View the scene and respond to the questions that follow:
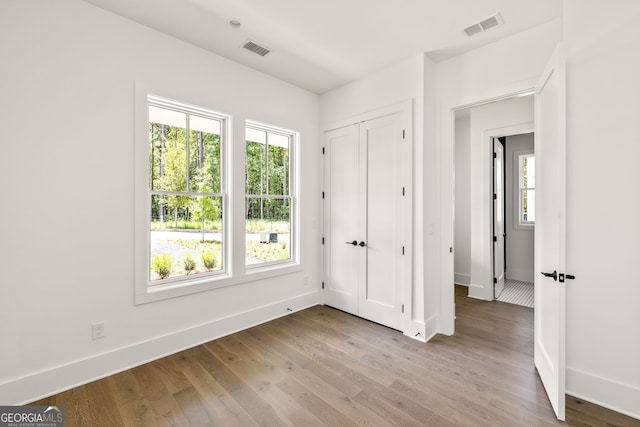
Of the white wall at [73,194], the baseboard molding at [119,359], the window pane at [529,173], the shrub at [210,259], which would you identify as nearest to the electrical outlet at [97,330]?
the white wall at [73,194]

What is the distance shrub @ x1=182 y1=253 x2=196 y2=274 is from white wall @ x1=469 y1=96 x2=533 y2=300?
3.91 meters

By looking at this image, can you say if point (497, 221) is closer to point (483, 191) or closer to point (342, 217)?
point (483, 191)

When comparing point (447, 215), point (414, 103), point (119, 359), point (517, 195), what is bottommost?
point (119, 359)

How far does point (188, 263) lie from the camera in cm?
299

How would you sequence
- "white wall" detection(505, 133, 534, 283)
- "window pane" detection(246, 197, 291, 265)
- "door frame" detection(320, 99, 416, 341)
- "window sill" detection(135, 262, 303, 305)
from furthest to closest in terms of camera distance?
"white wall" detection(505, 133, 534, 283), "window pane" detection(246, 197, 291, 265), "door frame" detection(320, 99, 416, 341), "window sill" detection(135, 262, 303, 305)

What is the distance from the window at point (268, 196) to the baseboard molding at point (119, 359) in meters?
0.66

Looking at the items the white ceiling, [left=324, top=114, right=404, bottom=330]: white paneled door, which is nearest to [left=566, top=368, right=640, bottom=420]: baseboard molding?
[left=324, top=114, right=404, bottom=330]: white paneled door

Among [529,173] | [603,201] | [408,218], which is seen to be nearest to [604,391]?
[603,201]

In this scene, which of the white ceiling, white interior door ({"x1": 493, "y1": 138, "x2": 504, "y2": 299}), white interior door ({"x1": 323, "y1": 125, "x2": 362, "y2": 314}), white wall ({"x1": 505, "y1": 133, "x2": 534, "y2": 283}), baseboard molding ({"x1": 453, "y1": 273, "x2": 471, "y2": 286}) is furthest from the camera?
white wall ({"x1": 505, "y1": 133, "x2": 534, "y2": 283})

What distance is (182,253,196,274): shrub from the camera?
117 inches

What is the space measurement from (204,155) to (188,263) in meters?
1.14

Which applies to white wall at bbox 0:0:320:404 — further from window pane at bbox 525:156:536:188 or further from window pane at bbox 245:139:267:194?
window pane at bbox 525:156:536:188

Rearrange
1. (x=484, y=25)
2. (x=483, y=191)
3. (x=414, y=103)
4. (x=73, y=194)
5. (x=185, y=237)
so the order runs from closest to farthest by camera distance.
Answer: (x=73, y=194) → (x=484, y=25) → (x=185, y=237) → (x=414, y=103) → (x=483, y=191)

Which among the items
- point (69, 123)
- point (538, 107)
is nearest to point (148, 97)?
point (69, 123)
